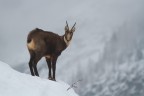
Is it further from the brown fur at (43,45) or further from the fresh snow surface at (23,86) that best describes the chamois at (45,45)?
the fresh snow surface at (23,86)

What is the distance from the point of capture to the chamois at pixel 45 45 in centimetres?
1753

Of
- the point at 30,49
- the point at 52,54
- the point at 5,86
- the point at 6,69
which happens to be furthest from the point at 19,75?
the point at 52,54

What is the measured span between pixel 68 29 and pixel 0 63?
5202 mm

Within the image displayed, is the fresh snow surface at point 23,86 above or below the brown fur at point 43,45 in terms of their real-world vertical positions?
below

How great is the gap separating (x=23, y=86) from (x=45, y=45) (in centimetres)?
646

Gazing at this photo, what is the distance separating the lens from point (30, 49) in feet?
57.9

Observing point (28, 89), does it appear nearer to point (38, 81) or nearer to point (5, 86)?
point (5, 86)

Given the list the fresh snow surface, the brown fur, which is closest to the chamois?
the brown fur

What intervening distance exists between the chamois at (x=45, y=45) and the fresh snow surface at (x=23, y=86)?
4.10 metres

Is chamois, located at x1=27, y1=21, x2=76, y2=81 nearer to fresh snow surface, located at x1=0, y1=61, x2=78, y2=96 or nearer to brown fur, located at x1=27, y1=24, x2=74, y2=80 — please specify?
brown fur, located at x1=27, y1=24, x2=74, y2=80

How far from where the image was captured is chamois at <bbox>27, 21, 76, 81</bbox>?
57.5 feet

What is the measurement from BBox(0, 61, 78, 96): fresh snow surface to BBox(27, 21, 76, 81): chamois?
13.5 ft

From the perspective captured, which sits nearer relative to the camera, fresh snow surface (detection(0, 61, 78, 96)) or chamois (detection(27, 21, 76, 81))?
fresh snow surface (detection(0, 61, 78, 96))

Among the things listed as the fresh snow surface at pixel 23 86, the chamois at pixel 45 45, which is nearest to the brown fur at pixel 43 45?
the chamois at pixel 45 45
